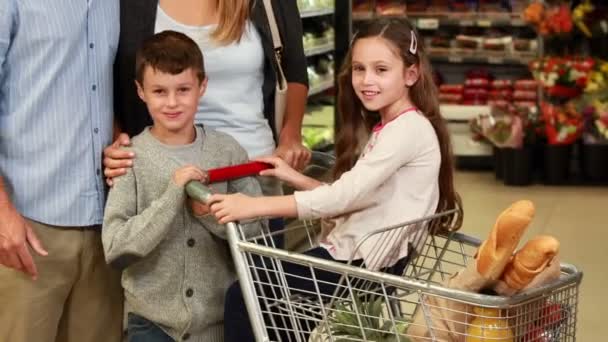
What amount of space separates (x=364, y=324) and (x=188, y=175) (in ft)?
1.86

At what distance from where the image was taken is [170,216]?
2496mm

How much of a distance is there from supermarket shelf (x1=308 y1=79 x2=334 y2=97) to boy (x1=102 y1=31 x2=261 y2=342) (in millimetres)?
3794

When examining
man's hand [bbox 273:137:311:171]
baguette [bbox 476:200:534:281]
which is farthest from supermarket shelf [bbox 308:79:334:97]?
baguette [bbox 476:200:534:281]

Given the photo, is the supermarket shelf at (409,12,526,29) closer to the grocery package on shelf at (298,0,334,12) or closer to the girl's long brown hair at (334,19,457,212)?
the grocery package on shelf at (298,0,334,12)

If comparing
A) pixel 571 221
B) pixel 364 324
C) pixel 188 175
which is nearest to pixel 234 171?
pixel 188 175

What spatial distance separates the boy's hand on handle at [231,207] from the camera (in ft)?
7.72

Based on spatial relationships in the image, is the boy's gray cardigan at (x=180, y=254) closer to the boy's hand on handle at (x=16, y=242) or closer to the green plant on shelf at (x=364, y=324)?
the boy's hand on handle at (x=16, y=242)

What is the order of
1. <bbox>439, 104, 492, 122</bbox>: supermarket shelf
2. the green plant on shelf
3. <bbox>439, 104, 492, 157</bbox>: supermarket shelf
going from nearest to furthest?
1. the green plant on shelf
2. <bbox>439, 104, 492, 157</bbox>: supermarket shelf
3. <bbox>439, 104, 492, 122</bbox>: supermarket shelf

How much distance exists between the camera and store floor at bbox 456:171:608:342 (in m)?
4.82

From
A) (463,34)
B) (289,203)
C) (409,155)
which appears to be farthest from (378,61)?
(463,34)

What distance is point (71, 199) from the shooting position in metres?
2.56

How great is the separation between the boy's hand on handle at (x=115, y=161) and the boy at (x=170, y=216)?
18 mm

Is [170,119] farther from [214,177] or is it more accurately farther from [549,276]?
[549,276]

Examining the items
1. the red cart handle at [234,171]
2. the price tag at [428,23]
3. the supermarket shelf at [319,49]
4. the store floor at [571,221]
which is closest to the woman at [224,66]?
the red cart handle at [234,171]
